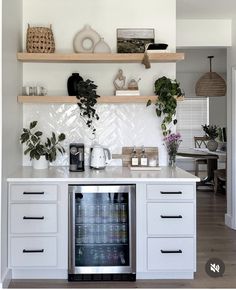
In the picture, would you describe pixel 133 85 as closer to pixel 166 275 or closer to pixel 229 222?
pixel 166 275

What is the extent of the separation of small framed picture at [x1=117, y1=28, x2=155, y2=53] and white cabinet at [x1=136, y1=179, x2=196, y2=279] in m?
1.47

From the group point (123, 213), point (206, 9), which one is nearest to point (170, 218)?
point (123, 213)

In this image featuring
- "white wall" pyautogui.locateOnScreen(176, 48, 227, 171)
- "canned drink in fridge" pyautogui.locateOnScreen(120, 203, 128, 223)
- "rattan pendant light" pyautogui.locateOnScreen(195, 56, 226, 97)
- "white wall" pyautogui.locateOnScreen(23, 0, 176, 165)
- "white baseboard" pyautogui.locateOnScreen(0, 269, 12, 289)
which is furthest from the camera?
"white wall" pyautogui.locateOnScreen(176, 48, 227, 171)

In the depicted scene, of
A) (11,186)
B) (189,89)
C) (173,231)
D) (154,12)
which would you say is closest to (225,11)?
(154,12)

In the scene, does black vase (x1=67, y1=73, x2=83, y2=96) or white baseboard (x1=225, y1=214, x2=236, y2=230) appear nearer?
black vase (x1=67, y1=73, x2=83, y2=96)

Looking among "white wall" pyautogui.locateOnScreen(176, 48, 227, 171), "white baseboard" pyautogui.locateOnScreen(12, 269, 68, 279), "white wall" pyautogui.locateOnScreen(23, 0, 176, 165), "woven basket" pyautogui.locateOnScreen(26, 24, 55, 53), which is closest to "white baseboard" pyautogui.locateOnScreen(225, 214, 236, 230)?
"white wall" pyautogui.locateOnScreen(23, 0, 176, 165)

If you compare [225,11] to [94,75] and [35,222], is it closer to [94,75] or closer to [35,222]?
[94,75]

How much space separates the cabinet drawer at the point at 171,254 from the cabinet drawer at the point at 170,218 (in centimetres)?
7

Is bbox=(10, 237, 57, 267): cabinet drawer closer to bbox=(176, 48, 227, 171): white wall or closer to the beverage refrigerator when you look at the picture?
the beverage refrigerator

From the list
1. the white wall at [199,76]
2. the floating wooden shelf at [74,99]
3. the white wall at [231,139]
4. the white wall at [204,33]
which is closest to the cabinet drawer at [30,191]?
the floating wooden shelf at [74,99]

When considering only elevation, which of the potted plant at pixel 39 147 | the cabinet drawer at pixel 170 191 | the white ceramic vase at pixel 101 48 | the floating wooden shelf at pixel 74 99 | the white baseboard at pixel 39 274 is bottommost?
the white baseboard at pixel 39 274

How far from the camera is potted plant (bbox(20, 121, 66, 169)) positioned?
3.92 meters

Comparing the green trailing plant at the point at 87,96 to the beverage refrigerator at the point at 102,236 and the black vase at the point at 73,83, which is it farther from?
the beverage refrigerator at the point at 102,236

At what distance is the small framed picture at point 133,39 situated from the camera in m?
4.17
